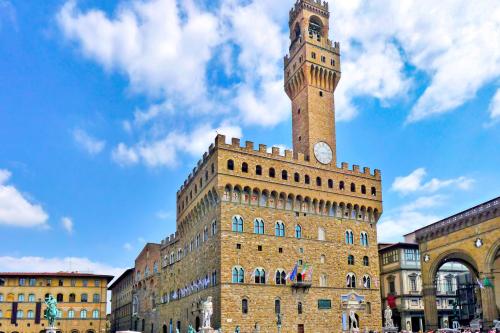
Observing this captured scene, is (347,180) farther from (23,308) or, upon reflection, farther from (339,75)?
(23,308)

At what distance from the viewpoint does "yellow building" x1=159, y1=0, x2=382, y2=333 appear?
164 ft

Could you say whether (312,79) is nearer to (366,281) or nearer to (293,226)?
(293,226)

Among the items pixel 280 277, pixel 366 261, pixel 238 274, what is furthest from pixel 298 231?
pixel 366 261

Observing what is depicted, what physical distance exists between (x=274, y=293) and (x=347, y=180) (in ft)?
51.5

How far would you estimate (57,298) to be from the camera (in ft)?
279

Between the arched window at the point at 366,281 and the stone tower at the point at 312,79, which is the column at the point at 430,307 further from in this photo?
the stone tower at the point at 312,79

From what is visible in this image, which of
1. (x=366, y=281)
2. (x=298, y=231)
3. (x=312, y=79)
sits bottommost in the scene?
(x=366, y=281)

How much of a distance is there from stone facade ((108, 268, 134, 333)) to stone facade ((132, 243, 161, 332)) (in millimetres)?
6075

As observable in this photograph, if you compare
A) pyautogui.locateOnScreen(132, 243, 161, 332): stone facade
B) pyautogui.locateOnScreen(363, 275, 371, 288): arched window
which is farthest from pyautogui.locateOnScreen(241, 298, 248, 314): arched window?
pyautogui.locateOnScreen(132, 243, 161, 332): stone facade

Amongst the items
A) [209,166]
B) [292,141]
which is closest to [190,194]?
[209,166]

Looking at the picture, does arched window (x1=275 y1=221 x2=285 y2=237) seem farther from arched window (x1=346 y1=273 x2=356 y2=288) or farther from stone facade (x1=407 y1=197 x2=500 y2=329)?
stone facade (x1=407 y1=197 x2=500 y2=329)

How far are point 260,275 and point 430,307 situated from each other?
19.2 meters

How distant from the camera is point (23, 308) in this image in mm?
83000

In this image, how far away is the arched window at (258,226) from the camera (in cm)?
5166
